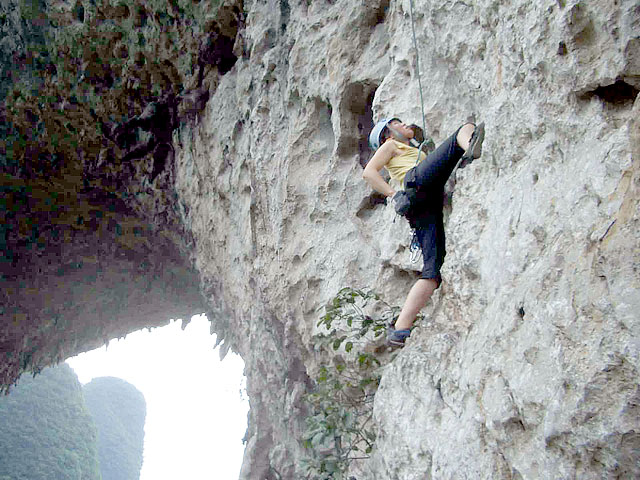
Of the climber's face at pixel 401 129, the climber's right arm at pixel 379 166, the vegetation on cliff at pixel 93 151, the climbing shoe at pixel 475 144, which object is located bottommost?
the climbing shoe at pixel 475 144

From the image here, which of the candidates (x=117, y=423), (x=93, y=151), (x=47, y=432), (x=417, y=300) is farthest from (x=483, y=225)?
(x=117, y=423)

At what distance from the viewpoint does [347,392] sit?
300cm

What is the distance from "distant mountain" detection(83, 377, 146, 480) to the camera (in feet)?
91.6

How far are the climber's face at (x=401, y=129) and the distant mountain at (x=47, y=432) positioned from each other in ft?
62.1

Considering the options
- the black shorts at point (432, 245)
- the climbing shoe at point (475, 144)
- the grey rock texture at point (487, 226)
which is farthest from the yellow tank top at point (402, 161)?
the climbing shoe at point (475, 144)

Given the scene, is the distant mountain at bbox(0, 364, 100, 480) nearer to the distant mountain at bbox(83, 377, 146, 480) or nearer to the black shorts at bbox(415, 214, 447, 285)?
the distant mountain at bbox(83, 377, 146, 480)

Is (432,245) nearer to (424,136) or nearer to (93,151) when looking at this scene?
(424,136)

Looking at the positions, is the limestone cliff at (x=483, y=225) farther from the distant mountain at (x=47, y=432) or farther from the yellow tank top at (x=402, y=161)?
the distant mountain at (x=47, y=432)

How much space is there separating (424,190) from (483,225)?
43 centimetres

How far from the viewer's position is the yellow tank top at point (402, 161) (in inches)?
104

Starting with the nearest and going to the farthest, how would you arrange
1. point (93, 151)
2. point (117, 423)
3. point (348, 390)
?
point (348, 390) → point (93, 151) → point (117, 423)

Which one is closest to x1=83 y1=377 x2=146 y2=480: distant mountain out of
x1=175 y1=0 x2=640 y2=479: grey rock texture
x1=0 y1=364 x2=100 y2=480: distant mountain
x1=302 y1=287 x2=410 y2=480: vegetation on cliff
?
x1=0 y1=364 x2=100 y2=480: distant mountain

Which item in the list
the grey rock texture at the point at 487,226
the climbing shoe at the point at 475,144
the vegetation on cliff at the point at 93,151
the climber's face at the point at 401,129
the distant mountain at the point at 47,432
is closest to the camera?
the grey rock texture at the point at 487,226

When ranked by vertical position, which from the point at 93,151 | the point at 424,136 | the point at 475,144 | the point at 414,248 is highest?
the point at 93,151
